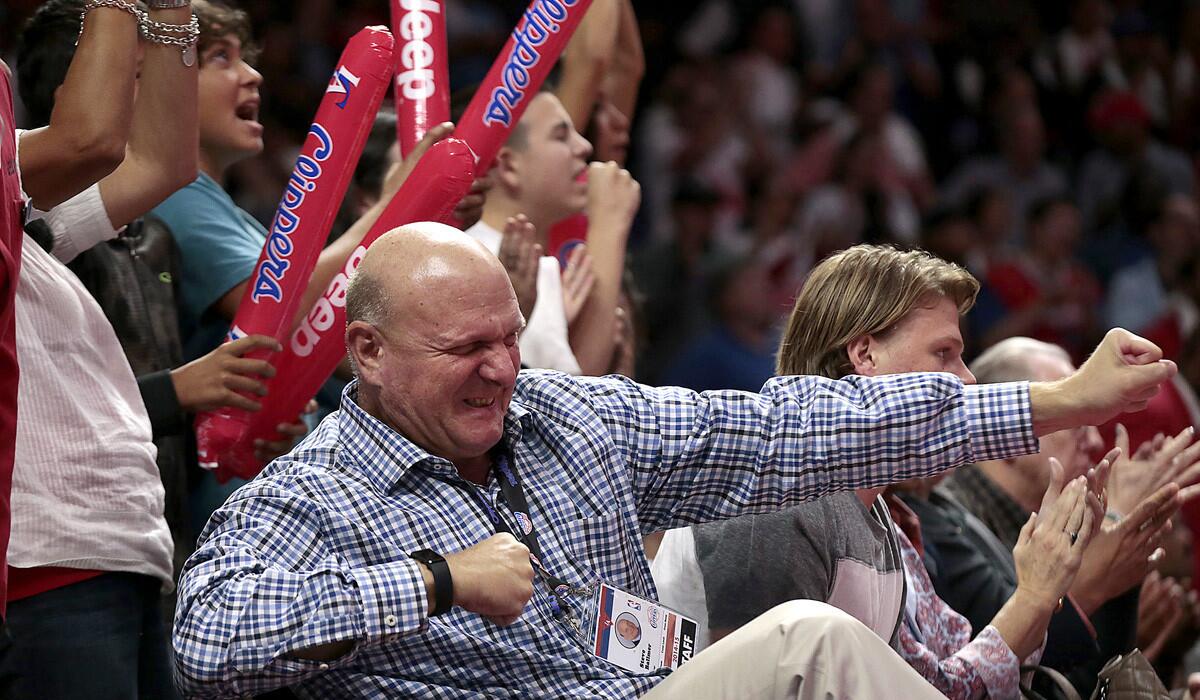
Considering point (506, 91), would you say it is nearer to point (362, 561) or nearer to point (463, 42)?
point (362, 561)

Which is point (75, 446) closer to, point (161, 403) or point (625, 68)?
point (161, 403)

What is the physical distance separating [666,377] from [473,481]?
3.68 m

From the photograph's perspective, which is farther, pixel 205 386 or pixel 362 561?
pixel 205 386

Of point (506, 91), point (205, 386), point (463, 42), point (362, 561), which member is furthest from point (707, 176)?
point (362, 561)

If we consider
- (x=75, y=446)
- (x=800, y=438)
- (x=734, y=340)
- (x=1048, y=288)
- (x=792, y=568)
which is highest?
(x=800, y=438)

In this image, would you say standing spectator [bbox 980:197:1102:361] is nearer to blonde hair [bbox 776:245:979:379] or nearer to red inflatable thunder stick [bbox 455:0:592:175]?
red inflatable thunder stick [bbox 455:0:592:175]

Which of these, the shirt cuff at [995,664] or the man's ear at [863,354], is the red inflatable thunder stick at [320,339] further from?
the shirt cuff at [995,664]

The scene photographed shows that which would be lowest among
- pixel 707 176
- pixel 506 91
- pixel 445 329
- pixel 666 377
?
pixel 666 377

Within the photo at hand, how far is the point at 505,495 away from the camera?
2.19 meters

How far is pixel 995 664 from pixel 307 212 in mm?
1282

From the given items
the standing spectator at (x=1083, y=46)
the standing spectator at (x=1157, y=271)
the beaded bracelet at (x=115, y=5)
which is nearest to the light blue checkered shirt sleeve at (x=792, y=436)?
the beaded bracelet at (x=115, y=5)

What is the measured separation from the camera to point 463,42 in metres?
6.34

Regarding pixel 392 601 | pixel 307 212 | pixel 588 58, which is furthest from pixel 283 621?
pixel 588 58

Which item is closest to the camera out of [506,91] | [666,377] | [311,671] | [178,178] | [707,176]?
[311,671]
